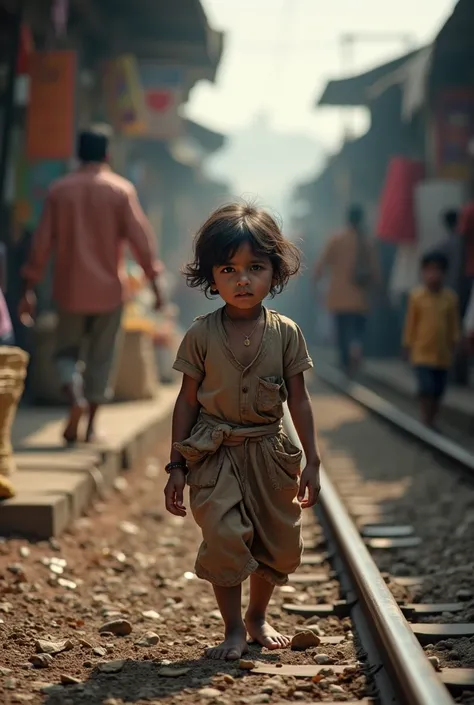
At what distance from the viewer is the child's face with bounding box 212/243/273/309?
374cm

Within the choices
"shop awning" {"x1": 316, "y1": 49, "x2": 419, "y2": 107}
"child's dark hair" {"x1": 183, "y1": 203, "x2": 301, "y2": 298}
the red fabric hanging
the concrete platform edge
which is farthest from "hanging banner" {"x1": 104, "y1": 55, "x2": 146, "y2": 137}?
"child's dark hair" {"x1": 183, "y1": 203, "x2": 301, "y2": 298}

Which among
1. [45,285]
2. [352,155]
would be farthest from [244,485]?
[352,155]

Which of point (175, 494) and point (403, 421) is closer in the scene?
point (175, 494)

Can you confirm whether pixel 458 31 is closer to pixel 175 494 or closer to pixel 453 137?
pixel 453 137

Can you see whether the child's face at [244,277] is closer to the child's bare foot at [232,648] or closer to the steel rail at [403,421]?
the child's bare foot at [232,648]

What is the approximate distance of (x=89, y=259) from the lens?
742 centimetres

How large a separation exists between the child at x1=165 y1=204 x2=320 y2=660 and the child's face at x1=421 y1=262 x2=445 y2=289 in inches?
230

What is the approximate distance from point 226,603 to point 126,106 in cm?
969

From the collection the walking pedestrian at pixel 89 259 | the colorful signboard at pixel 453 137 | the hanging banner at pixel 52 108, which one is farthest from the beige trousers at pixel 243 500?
the colorful signboard at pixel 453 137

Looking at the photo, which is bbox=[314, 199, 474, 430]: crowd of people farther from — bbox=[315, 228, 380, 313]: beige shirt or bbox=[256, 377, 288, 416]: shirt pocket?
bbox=[256, 377, 288, 416]: shirt pocket

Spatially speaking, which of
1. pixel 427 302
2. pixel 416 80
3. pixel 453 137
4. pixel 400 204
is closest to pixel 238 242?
pixel 427 302

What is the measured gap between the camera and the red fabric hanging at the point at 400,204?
1543 centimetres

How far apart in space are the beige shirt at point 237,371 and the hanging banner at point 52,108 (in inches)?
233

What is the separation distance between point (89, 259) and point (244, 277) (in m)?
3.82
